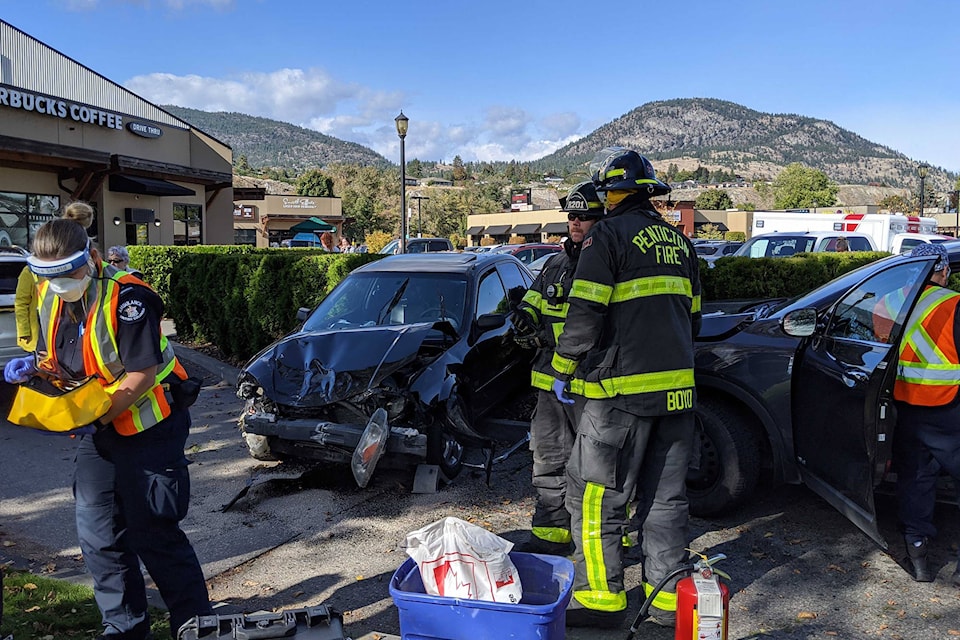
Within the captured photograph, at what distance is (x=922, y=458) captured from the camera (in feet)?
13.5

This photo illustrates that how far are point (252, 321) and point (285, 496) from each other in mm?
4846

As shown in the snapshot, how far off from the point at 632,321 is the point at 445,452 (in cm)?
Answer: 250

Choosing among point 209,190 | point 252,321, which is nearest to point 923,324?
point 252,321

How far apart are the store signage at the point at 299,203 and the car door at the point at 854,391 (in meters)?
54.2

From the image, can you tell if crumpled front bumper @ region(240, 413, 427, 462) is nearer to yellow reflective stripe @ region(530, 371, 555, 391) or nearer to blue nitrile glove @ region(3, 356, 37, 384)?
yellow reflective stripe @ region(530, 371, 555, 391)

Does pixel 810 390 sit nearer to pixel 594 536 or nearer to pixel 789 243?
pixel 594 536

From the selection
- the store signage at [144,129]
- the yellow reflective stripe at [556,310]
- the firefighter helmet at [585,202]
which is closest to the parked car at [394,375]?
the yellow reflective stripe at [556,310]

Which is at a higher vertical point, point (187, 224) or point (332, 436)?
point (187, 224)

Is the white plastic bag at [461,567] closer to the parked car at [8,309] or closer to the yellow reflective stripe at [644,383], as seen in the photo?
the yellow reflective stripe at [644,383]

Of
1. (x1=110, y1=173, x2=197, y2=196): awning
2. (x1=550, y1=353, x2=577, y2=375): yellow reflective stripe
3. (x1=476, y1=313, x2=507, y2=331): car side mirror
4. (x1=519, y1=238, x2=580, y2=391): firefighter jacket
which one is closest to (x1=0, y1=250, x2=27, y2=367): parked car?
(x1=476, y1=313, x2=507, y2=331): car side mirror

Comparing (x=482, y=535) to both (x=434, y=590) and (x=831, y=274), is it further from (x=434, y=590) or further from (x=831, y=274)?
(x=831, y=274)

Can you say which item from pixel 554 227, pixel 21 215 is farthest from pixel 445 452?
pixel 554 227

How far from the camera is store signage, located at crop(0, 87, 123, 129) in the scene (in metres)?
21.2

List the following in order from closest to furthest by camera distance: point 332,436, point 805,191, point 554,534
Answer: point 554,534
point 332,436
point 805,191
